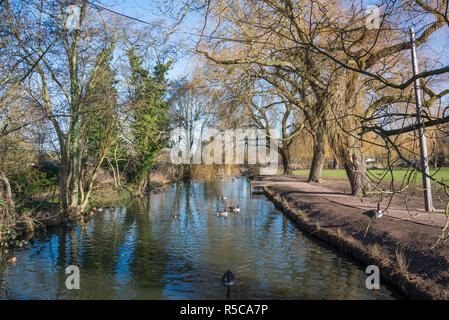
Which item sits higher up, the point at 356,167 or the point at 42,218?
the point at 356,167

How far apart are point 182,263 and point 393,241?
17.1 feet

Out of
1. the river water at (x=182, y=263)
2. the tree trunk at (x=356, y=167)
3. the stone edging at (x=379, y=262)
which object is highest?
the tree trunk at (x=356, y=167)

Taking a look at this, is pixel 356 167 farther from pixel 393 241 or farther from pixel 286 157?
pixel 286 157

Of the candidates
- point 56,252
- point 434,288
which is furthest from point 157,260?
point 434,288

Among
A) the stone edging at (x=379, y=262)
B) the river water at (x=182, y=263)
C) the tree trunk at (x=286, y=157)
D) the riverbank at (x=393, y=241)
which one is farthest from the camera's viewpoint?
the tree trunk at (x=286, y=157)

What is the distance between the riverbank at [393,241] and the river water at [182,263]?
41 cm

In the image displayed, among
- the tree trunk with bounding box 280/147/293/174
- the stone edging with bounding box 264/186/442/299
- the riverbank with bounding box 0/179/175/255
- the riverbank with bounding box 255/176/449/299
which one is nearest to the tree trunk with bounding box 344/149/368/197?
the riverbank with bounding box 255/176/449/299

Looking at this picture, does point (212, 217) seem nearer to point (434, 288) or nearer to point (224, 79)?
point (224, 79)

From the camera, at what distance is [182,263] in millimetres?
9055

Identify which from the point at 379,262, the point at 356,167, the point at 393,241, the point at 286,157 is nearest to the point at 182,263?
the point at 379,262

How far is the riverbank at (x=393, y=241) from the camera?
6.75 metres

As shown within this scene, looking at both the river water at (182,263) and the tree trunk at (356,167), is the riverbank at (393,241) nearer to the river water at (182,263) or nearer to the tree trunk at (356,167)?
the river water at (182,263)

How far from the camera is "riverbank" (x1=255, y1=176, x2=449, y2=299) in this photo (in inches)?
266

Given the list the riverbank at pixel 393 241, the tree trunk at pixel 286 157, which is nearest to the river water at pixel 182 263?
the riverbank at pixel 393 241
